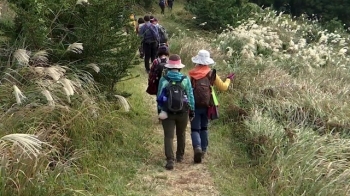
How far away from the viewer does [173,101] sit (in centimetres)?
582

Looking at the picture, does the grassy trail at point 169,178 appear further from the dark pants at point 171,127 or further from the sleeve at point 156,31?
the sleeve at point 156,31

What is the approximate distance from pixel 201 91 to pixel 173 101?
1.86 feet

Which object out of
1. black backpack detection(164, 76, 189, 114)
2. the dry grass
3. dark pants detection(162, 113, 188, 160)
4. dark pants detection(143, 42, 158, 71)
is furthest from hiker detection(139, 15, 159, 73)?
black backpack detection(164, 76, 189, 114)

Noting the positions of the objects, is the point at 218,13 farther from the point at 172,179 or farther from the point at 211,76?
the point at 172,179

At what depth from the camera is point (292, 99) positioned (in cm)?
811

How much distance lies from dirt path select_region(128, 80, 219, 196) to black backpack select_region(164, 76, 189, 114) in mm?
828

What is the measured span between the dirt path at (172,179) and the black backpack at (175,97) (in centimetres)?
83

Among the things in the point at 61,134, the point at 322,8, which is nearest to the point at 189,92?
the point at 61,134

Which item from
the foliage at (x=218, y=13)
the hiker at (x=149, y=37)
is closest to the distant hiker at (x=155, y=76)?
the hiker at (x=149, y=37)

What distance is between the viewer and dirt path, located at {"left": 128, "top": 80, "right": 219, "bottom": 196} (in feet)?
18.1

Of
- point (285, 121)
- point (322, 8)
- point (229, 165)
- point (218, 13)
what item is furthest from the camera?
point (322, 8)

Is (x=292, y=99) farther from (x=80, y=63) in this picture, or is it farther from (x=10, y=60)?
(x=10, y=60)

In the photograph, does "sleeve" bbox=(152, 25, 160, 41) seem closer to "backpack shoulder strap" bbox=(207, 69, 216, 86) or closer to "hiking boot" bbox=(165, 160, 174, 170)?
"backpack shoulder strap" bbox=(207, 69, 216, 86)

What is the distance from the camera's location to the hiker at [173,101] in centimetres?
584
